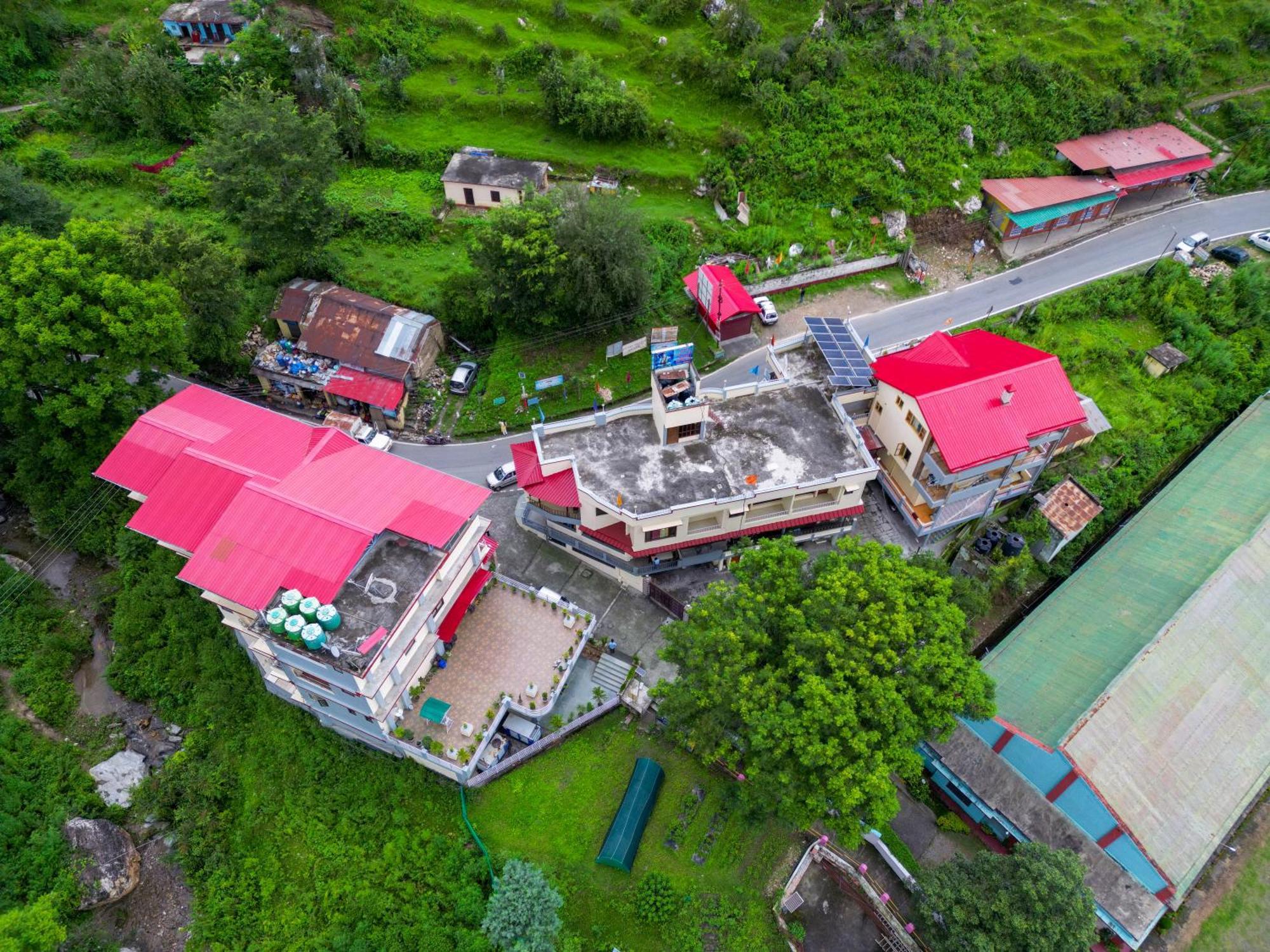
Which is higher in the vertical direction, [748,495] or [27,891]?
[748,495]

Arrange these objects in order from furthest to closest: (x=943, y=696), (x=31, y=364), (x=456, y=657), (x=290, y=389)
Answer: (x=290, y=389) < (x=31, y=364) < (x=456, y=657) < (x=943, y=696)

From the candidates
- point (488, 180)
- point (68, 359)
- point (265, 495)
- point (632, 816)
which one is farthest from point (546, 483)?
point (488, 180)

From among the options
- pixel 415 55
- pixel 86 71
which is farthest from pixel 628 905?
pixel 86 71

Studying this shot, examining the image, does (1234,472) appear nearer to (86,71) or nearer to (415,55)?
(415,55)

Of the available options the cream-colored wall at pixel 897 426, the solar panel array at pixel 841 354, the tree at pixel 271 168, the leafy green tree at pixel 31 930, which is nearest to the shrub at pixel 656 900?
the leafy green tree at pixel 31 930

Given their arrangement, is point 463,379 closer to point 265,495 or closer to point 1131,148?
point 265,495

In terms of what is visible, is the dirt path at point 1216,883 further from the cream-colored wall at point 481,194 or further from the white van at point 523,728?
the cream-colored wall at point 481,194
